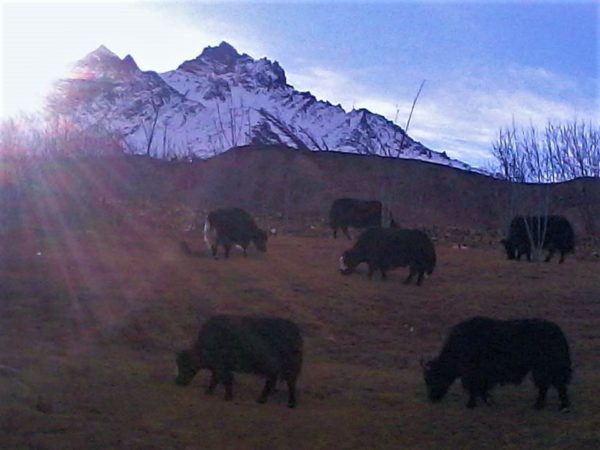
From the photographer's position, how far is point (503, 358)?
12375 mm

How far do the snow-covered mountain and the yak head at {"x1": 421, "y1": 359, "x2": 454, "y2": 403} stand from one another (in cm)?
9996

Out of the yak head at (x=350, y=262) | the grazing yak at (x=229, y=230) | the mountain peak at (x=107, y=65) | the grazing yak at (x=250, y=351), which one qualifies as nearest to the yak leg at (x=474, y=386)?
the grazing yak at (x=250, y=351)

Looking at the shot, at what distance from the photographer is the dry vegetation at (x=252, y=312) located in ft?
35.1

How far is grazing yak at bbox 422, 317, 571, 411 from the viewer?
12.2 metres

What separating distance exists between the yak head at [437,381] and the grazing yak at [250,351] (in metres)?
1.92

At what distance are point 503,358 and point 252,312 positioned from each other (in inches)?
290

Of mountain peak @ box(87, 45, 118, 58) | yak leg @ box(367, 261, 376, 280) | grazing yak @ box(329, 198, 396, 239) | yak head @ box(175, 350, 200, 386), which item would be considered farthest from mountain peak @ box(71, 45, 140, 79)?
yak head @ box(175, 350, 200, 386)

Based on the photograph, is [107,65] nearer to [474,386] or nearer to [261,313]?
[261,313]

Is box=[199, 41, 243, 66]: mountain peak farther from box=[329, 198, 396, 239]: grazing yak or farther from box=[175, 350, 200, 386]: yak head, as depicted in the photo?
box=[175, 350, 200, 386]: yak head

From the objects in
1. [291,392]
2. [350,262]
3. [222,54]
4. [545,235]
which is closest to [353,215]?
[545,235]

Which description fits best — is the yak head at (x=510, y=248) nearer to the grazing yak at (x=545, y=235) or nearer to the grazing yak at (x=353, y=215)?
the grazing yak at (x=545, y=235)

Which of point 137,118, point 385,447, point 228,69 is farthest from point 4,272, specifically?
point 228,69

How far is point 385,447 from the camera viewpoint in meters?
10.4

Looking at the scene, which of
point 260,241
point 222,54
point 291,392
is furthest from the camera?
point 222,54
